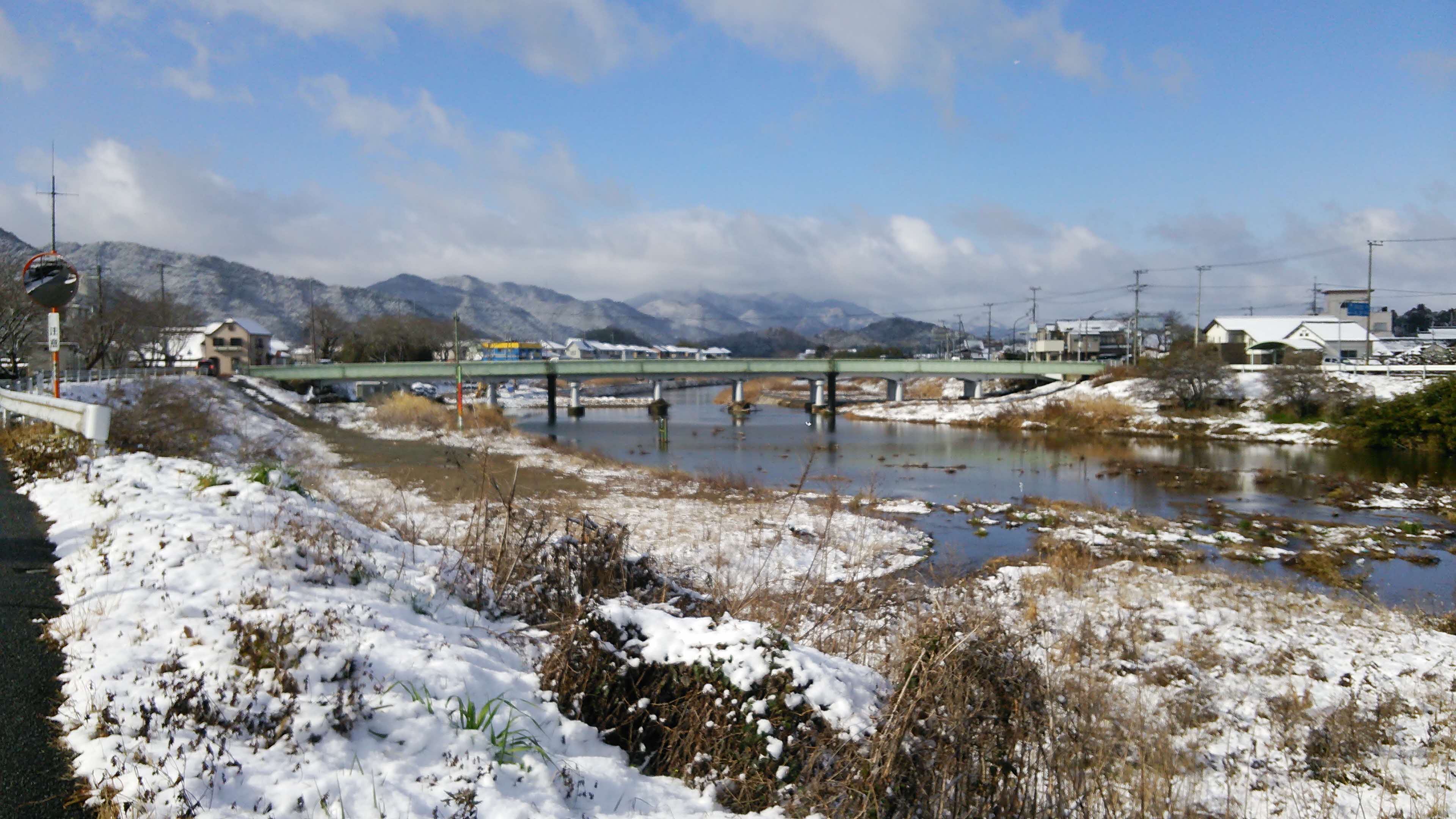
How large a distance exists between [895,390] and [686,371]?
2199 cm

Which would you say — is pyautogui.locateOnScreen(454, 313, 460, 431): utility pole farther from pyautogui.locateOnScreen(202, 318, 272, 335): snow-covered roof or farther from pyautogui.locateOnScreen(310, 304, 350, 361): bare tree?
pyautogui.locateOnScreen(202, 318, 272, 335): snow-covered roof

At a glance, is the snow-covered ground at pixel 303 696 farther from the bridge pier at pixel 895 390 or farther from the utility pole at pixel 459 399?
the bridge pier at pixel 895 390

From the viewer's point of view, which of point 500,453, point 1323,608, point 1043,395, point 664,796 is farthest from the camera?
point 1043,395

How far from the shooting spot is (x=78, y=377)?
30.9m

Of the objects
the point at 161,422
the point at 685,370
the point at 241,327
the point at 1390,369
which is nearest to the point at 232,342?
the point at 241,327

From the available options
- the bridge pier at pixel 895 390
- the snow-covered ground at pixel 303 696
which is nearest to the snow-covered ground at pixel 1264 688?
the snow-covered ground at pixel 303 696

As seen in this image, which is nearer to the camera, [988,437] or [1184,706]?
[1184,706]

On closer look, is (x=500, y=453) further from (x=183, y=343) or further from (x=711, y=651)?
(x=183, y=343)

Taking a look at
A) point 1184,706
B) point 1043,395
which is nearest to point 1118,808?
point 1184,706

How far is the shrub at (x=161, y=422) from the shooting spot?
17234 millimetres

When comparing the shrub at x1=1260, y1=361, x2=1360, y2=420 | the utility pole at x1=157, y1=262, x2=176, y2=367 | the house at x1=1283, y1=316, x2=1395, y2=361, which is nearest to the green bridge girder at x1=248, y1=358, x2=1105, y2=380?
the utility pole at x1=157, y1=262, x2=176, y2=367

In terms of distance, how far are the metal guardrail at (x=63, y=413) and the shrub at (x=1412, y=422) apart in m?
49.7

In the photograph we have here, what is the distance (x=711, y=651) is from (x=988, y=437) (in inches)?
1902

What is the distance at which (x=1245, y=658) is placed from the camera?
940cm
